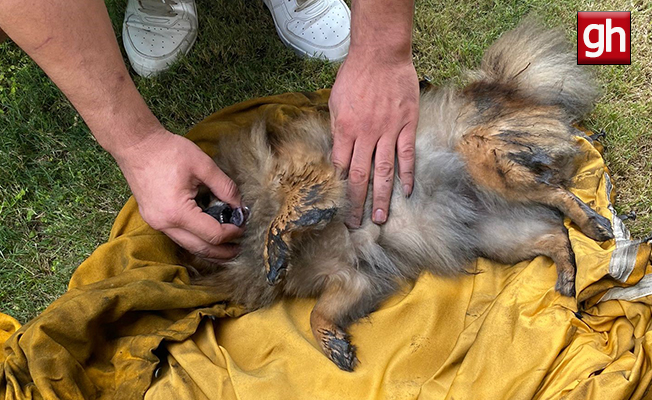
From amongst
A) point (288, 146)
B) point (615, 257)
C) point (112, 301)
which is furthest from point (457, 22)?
point (112, 301)

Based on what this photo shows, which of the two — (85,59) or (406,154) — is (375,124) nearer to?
(406,154)

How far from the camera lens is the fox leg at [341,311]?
2.40 metres

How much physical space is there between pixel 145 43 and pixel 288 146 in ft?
5.40

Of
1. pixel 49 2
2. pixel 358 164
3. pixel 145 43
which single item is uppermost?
pixel 49 2

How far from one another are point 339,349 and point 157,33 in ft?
8.37

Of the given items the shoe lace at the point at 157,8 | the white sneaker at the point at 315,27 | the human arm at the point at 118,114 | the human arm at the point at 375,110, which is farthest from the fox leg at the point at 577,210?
the shoe lace at the point at 157,8

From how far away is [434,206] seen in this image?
2.59 metres

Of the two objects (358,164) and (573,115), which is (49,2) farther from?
(573,115)

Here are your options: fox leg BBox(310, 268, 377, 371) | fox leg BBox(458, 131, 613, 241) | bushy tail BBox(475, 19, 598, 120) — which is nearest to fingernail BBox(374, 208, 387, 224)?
fox leg BBox(310, 268, 377, 371)

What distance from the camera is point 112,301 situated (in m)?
2.37

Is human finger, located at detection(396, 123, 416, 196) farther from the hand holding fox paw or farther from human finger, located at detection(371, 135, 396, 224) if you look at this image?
the hand holding fox paw

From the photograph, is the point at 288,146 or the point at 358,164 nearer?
the point at 358,164

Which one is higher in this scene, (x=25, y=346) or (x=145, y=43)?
(x=145, y=43)

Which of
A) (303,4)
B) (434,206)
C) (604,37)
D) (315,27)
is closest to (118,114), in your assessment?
(434,206)
